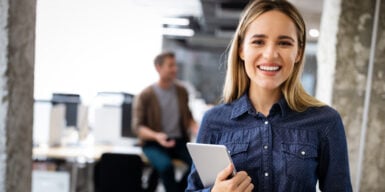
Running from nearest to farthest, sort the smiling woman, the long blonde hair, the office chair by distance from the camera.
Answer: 1. the long blonde hair
2. the office chair
3. the smiling woman

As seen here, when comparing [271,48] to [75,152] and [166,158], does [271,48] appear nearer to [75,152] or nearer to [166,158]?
[166,158]

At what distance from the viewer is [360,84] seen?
2354mm

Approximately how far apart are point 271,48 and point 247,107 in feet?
0.71

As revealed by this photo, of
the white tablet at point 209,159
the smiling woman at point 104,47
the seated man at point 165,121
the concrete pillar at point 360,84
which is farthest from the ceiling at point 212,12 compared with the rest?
the white tablet at point 209,159

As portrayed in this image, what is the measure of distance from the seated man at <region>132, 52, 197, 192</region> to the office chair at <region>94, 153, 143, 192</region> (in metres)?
0.17

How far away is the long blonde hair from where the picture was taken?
3.93 feet

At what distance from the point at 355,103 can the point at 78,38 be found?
4.17m

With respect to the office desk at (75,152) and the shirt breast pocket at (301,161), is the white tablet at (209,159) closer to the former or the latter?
the shirt breast pocket at (301,161)

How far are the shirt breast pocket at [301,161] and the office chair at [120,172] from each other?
8.20 feet

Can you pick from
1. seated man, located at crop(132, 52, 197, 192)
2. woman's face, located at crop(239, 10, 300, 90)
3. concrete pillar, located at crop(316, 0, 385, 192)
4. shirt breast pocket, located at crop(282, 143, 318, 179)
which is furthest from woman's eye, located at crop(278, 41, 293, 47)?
seated man, located at crop(132, 52, 197, 192)

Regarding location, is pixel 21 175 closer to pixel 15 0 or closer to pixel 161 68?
pixel 15 0

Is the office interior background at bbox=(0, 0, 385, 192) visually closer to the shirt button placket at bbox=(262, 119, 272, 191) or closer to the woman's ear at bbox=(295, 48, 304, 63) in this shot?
the woman's ear at bbox=(295, 48, 304, 63)

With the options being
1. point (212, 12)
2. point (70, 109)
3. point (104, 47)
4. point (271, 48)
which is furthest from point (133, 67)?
point (271, 48)

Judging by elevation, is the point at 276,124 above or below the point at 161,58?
below
